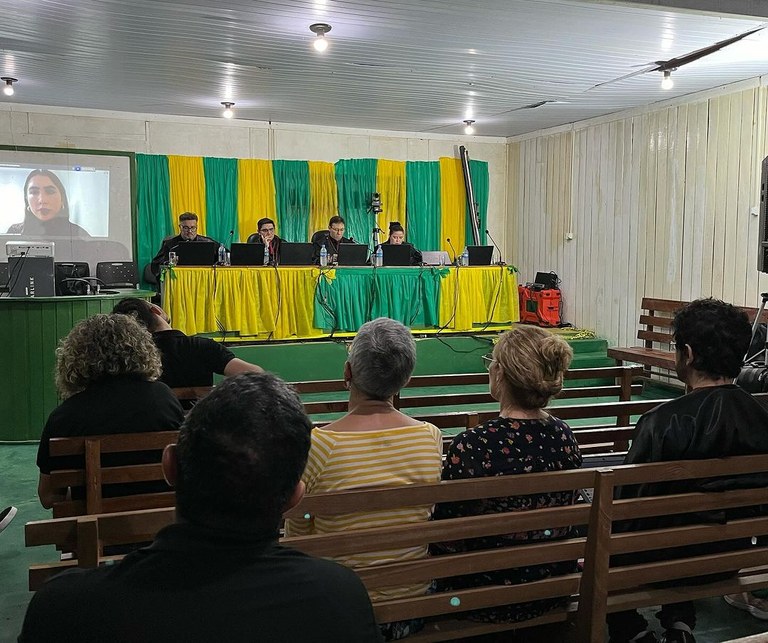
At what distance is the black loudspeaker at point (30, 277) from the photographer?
5.14m

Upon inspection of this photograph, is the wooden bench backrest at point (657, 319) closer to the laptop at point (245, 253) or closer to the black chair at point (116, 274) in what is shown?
the laptop at point (245, 253)

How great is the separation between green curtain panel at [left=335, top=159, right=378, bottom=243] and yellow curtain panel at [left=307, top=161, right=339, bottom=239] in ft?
0.28

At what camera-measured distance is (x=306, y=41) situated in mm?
5613

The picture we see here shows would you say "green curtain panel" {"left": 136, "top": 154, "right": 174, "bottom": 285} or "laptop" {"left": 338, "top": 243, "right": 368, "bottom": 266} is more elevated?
"green curtain panel" {"left": 136, "top": 154, "right": 174, "bottom": 285}

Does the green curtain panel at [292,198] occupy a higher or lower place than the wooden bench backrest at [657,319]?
higher

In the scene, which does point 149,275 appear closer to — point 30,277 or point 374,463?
point 30,277

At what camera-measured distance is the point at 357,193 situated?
9.70 meters

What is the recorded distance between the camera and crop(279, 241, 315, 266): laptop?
289 inches

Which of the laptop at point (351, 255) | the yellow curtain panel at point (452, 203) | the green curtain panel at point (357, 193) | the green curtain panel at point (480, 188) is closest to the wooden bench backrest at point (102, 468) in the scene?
the laptop at point (351, 255)

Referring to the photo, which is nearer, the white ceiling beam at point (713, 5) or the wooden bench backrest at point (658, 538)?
the wooden bench backrest at point (658, 538)

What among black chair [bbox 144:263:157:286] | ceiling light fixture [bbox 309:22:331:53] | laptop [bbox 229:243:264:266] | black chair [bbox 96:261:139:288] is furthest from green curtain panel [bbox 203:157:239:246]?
ceiling light fixture [bbox 309:22:331:53]

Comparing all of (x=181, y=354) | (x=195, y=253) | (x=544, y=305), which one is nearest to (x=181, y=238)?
(x=195, y=253)

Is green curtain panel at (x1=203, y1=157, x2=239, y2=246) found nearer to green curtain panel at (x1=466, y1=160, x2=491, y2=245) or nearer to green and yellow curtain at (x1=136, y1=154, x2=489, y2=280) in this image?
green and yellow curtain at (x1=136, y1=154, x2=489, y2=280)

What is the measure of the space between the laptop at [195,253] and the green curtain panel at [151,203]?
1992mm
